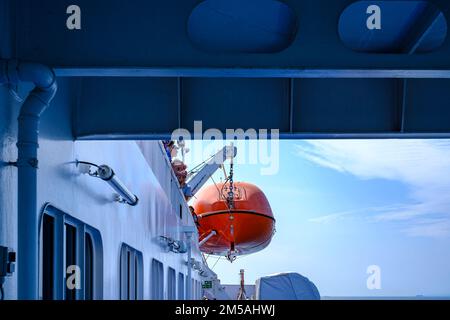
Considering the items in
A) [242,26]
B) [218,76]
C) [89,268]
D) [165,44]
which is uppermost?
[242,26]

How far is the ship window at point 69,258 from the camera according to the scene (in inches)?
210

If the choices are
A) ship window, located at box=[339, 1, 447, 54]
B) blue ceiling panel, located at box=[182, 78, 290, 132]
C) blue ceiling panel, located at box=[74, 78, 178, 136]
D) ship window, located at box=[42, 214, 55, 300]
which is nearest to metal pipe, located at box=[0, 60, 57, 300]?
ship window, located at box=[42, 214, 55, 300]

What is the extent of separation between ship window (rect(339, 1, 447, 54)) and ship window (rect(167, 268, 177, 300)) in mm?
9681

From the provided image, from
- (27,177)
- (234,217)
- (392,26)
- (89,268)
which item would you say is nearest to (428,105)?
(392,26)

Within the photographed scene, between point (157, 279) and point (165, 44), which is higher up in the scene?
point (165, 44)

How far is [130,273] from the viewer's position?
9.47 m

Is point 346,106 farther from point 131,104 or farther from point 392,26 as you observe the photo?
point 131,104

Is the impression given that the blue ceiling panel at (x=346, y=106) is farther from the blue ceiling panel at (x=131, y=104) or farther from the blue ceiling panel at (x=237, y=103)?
the blue ceiling panel at (x=131, y=104)

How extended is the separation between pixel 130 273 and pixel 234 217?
681 inches

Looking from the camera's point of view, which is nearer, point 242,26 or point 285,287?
point 242,26

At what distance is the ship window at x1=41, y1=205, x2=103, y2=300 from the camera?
5.32m

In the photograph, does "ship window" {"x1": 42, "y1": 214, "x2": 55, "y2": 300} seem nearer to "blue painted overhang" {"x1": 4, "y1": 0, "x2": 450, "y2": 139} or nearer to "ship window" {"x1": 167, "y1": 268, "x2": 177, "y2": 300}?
"blue painted overhang" {"x1": 4, "y1": 0, "x2": 450, "y2": 139}

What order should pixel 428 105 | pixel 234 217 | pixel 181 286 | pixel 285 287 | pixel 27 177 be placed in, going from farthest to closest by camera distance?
pixel 234 217 < pixel 181 286 < pixel 285 287 < pixel 428 105 < pixel 27 177

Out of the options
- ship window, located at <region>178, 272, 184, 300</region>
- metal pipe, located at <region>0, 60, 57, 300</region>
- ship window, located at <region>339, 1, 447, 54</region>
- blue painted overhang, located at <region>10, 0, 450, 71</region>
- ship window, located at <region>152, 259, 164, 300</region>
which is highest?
ship window, located at <region>339, 1, 447, 54</region>
